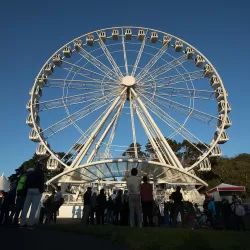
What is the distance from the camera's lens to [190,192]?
98.3 ft

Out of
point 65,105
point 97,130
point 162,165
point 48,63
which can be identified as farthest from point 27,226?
point 48,63

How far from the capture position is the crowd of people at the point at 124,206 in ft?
28.6

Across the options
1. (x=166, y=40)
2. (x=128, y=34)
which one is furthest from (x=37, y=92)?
(x=166, y=40)

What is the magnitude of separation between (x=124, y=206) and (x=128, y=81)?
16944mm

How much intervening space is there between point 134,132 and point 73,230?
1816cm

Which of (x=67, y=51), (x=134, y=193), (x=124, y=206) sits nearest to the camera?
(x=134, y=193)

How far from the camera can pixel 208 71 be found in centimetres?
2964

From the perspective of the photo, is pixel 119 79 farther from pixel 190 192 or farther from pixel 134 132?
pixel 190 192

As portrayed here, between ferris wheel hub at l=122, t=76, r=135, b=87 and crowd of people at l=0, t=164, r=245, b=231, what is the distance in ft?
46.0

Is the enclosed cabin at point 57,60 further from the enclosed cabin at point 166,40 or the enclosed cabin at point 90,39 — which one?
Result: the enclosed cabin at point 166,40

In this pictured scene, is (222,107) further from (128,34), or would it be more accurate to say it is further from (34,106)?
(34,106)

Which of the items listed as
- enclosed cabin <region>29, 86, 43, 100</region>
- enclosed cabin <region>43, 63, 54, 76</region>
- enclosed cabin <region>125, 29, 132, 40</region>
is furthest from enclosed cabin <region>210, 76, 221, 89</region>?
enclosed cabin <region>29, 86, 43, 100</region>

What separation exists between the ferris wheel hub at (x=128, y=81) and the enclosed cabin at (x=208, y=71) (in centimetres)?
690

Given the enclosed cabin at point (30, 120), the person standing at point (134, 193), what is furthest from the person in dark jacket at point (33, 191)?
the enclosed cabin at point (30, 120)
